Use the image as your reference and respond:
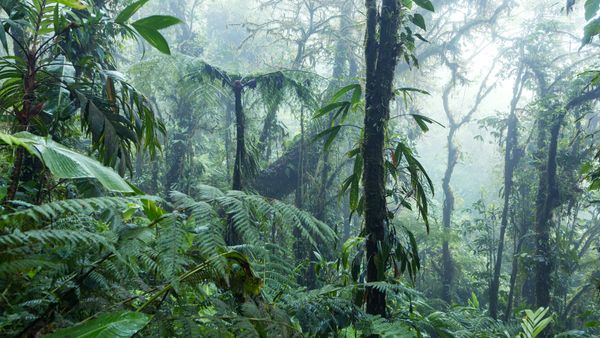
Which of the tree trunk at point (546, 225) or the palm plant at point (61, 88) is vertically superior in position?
the palm plant at point (61, 88)

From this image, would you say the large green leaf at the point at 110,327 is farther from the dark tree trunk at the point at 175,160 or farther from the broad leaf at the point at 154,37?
the dark tree trunk at the point at 175,160

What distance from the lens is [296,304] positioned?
137 centimetres

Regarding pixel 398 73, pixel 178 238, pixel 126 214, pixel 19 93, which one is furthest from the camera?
pixel 398 73

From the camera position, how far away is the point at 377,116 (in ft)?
6.59

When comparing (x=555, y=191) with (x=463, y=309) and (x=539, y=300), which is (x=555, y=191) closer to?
(x=539, y=300)

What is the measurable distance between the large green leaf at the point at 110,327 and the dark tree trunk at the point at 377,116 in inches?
50.3

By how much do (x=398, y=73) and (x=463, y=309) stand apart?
374 inches

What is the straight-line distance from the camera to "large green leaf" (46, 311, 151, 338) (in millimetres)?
807

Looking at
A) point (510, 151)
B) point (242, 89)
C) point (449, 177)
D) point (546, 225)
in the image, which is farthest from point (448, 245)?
point (242, 89)

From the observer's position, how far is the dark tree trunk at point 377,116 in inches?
77.4

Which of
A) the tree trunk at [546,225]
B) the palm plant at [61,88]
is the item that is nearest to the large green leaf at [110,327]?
the palm plant at [61,88]

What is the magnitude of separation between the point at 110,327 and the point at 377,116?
1.51m

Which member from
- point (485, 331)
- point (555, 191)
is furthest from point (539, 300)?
point (485, 331)

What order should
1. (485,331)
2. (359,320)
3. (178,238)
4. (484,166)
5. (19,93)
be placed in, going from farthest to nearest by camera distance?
1. (484,166)
2. (19,93)
3. (485,331)
4. (359,320)
5. (178,238)
